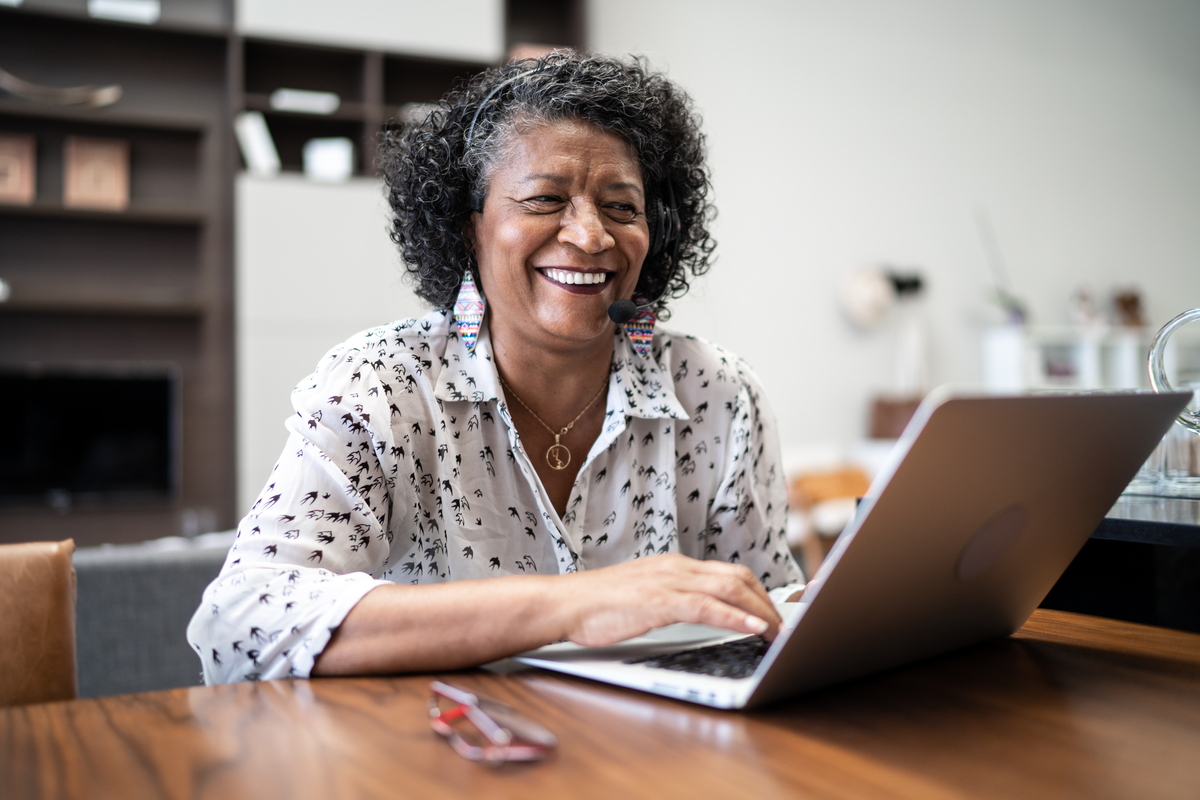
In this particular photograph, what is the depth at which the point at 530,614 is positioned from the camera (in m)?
0.69

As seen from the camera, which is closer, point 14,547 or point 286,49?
point 14,547

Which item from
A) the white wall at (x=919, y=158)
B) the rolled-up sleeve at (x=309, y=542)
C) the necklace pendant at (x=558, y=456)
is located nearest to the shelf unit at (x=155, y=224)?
the white wall at (x=919, y=158)

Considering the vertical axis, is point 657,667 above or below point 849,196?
below

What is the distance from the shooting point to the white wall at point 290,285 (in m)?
3.41

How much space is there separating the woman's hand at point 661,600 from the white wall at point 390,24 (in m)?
3.37

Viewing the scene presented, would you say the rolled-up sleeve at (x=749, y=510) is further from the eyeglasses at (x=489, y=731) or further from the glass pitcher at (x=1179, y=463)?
the eyeglasses at (x=489, y=731)

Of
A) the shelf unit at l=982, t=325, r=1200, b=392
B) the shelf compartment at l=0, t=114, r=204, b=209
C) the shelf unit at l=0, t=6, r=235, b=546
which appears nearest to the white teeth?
the shelf unit at l=0, t=6, r=235, b=546

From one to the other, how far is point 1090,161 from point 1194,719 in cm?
580

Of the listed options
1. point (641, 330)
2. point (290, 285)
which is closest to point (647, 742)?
point (641, 330)

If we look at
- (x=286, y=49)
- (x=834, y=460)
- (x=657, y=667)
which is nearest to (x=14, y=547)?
(x=657, y=667)

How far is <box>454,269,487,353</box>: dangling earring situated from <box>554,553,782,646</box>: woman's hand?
54 centimetres

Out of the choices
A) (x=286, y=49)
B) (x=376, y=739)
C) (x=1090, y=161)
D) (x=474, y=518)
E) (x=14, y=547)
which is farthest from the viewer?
(x=1090, y=161)

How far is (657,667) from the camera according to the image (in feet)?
2.07

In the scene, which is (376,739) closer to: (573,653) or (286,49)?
(573,653)
